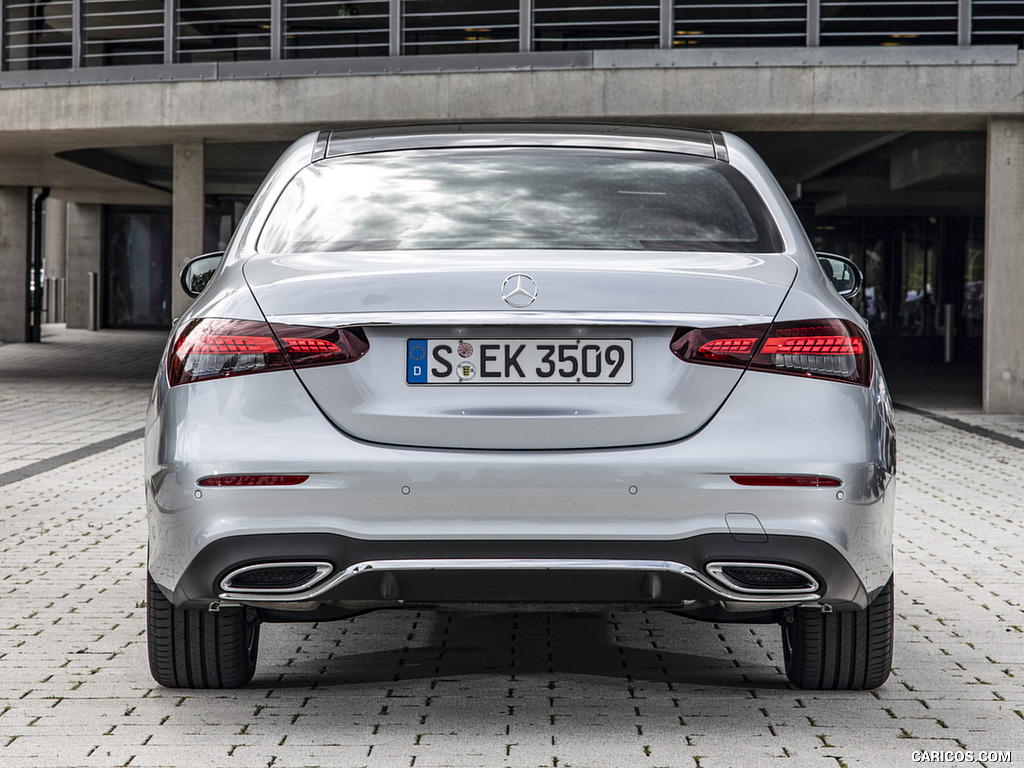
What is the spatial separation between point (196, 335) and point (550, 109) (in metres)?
12.7

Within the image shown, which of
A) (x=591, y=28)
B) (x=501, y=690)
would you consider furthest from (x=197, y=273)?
(x=591, y=28)

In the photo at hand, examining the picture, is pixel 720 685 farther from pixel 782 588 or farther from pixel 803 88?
pixel 803 88

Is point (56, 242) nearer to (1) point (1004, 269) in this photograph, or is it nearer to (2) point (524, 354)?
(1) point (1004, 269)

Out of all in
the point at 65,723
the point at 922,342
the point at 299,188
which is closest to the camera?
the point at 65,723

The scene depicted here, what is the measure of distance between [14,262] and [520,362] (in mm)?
27689

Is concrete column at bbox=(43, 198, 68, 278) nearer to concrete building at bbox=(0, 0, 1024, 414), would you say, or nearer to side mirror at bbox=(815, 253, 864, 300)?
concrete building at bbox=(0, 0, 1024, 414)

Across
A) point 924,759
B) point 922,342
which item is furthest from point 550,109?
point 922,342

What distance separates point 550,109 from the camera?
15531 mm

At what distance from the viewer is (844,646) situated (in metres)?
3.79

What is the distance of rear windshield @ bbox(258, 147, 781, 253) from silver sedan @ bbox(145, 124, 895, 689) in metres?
0.20

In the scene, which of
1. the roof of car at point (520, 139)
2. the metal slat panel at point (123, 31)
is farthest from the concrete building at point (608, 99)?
the roof of car at point (520, 139)

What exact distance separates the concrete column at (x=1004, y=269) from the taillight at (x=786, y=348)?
12979 millimetres

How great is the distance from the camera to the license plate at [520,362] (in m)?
3.16

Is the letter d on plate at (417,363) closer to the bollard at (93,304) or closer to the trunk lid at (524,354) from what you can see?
the trunk lid at (524,354)
